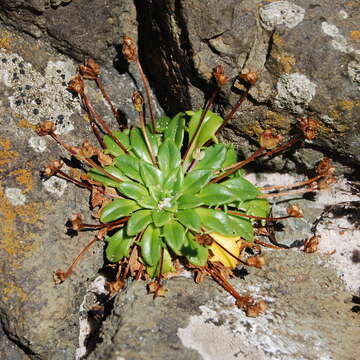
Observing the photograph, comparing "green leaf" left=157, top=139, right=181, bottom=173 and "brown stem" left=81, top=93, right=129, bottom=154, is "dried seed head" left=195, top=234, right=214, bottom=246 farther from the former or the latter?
"brown stem" left=81, top=93, right=129, bottom=154

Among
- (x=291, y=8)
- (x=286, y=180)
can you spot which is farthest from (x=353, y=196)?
(x=291, y=8)

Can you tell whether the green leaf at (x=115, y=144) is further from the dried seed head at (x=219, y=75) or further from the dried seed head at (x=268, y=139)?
the dried seed head at (x=268, y=139)

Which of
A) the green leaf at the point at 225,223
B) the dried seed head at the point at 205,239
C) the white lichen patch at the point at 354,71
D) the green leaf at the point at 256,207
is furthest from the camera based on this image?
the green leaf at the point at 256,207

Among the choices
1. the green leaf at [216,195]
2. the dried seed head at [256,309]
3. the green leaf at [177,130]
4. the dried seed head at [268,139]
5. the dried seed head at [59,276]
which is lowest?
the dried seed head at [59,276]

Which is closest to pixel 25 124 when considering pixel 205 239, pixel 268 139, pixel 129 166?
pixel 129 166

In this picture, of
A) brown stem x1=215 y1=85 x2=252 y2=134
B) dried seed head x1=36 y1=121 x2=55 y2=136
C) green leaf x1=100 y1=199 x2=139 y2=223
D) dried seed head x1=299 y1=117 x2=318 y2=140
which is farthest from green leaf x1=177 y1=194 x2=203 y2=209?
dried seed head x1=36 y1=121 x2=55 y2=136

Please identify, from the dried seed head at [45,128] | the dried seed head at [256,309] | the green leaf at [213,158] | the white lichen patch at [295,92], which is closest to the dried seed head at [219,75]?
the white lichen patch at [295,92]
